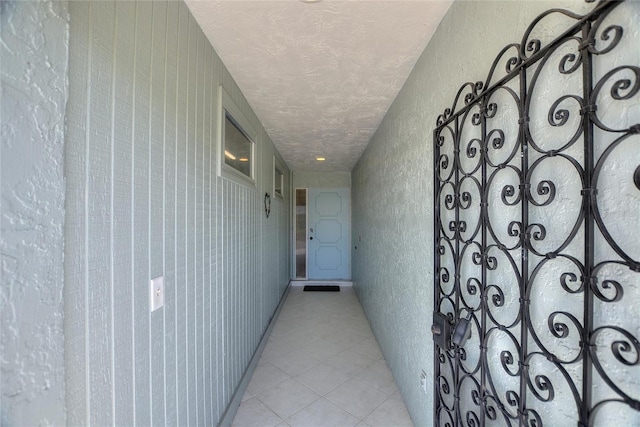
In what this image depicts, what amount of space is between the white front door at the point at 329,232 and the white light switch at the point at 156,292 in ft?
14.5

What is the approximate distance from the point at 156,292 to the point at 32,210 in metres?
0.58

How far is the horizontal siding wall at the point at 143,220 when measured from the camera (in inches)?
27.2

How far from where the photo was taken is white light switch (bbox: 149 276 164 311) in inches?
38.6

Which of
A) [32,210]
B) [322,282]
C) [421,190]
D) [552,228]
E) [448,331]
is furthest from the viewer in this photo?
[322,282]

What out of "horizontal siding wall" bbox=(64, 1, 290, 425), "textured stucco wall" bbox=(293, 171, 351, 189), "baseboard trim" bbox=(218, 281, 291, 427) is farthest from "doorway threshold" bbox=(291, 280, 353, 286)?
"horizontal siding wall" bbox=(64, 1, 290, 425)

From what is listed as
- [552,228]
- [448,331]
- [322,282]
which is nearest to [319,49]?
[552,228]

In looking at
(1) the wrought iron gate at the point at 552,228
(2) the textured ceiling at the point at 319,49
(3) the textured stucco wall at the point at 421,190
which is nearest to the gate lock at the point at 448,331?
(1) the wrought iron gate at the point at 552,228

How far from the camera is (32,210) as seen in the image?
516mm

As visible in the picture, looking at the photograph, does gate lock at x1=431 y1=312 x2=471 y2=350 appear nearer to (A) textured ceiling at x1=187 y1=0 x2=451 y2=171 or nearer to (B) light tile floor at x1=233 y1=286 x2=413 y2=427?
(B) light tile floor at x1=233 y1=286 x2=413 y2=427

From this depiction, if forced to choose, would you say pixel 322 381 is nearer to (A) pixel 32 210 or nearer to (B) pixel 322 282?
(A) pixel 32 210

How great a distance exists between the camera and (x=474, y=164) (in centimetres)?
107

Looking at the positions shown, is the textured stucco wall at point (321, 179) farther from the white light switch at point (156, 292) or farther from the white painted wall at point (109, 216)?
the white light switch at point (156, 292)

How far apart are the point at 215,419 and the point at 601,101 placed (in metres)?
2.15

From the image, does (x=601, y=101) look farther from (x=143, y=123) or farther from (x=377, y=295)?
(x=377, y=295)
